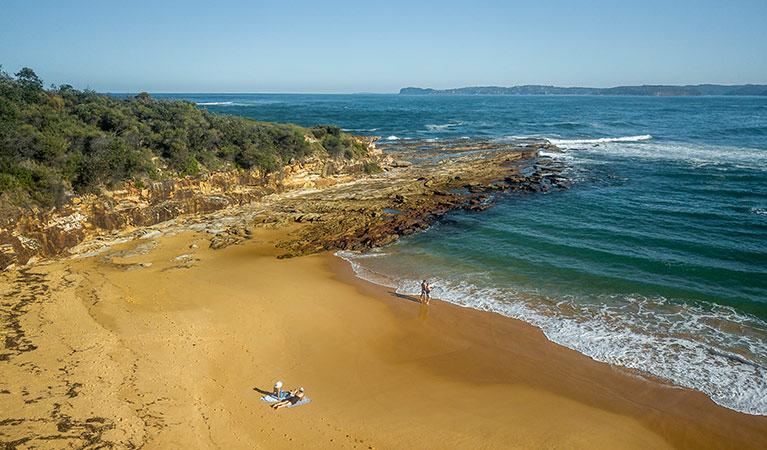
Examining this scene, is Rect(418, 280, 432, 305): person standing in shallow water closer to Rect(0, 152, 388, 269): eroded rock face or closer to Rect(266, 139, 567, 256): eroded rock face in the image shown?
Rect(266, 139, 567, 256): eroded rock face

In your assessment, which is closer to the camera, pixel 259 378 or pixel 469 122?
pixel 259 378

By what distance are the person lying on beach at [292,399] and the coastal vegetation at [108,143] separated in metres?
16.8

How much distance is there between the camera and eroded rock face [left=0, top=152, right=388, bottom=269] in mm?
18141

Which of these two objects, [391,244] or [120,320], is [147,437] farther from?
[391,244]

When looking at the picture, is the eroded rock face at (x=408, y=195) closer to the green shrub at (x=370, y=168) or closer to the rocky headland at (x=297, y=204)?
the rocky headland at (x=297, y=204)

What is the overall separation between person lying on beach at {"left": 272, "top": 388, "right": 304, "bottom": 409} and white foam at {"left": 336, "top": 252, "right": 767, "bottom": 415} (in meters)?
7.40

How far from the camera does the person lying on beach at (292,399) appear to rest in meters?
10.5

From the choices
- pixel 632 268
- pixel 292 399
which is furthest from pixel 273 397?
pixel 632 268

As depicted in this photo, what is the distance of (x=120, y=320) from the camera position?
46.5 feet

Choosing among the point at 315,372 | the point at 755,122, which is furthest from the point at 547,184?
the point at 755,122

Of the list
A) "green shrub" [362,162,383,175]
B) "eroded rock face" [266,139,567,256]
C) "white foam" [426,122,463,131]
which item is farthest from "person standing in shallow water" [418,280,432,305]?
"white foam" [426,122,463,131]

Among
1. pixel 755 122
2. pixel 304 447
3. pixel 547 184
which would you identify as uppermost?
pixel 755 122

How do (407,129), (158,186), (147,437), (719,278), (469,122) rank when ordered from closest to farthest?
(147,437), (719,278), (158,186), (407,129), (469,122)

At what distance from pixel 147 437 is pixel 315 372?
176 inches
